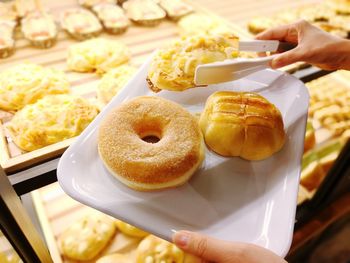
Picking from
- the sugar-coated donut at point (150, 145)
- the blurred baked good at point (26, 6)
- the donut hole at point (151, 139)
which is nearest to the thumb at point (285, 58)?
the sugar-coated donut at point (150, 145)

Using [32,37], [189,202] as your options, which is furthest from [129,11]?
[189,202]

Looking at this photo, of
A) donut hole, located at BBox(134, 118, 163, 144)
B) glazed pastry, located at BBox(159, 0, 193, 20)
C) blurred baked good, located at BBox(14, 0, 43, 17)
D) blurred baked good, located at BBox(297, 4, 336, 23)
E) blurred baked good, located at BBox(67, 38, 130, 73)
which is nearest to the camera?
donut hole, located at BBox(134, 118, 163, 144)

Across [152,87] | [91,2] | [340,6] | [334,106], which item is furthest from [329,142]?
[91,2]

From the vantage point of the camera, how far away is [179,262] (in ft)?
5.37

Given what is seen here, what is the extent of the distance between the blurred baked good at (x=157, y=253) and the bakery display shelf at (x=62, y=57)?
0.72m

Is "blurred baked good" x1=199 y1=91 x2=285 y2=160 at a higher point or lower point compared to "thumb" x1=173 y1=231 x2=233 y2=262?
higher

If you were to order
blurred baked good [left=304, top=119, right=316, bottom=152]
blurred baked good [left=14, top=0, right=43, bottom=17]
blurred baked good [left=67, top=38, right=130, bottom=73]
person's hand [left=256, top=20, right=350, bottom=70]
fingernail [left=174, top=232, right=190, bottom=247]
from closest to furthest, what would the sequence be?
fingernail [left=174, top=232, right=190, bottom=247] < person's hand [left=256, top=20, right=350, bottom=70] < blurred baked good [left=67, top=38, right=130, bottom=73] < blurred baked good [left=14, top=0, right=43, bottom=17] < blurred baked good [left=304, top=119, right=316, bottom=152]

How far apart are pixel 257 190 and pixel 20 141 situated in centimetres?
96

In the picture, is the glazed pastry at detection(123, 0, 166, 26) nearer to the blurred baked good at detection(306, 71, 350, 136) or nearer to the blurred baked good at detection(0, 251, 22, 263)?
the blurred baked good at detection(0, 251, 22, 263)

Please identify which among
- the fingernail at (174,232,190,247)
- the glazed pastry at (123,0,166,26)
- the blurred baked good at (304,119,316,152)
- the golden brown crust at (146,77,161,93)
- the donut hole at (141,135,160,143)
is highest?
the glazed pastry at (123,0,166,26)

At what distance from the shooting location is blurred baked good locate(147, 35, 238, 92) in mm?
1294

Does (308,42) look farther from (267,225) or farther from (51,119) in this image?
(51,119)

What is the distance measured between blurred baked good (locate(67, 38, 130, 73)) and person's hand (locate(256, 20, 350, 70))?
2.78 feet

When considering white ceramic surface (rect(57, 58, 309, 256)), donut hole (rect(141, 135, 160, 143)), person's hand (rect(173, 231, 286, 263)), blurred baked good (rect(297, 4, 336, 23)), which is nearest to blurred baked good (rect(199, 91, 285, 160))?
white ceramic surface (rect(57, 58, 309, 256))
